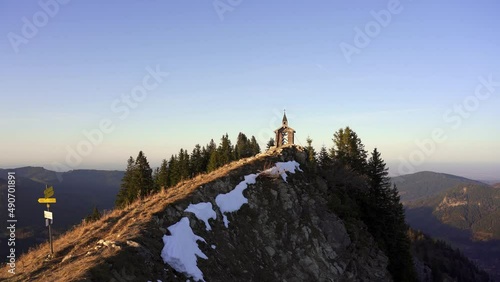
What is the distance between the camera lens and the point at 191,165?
57.1 metres

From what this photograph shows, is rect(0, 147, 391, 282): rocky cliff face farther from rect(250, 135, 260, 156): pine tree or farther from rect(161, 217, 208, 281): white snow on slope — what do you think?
rect(250, 135, 260, 156): pine tree

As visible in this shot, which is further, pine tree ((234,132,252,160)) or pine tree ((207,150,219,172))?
pine tree ((234,132,252,160))

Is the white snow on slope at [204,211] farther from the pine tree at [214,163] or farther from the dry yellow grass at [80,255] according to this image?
the pine tree at [214,163]

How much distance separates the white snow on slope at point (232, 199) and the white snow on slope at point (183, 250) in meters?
4.00

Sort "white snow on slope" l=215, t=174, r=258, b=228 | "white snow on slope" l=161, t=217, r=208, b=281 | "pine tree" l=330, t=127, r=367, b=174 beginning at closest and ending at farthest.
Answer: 1. "white snow on slope" l=161, t=217, r=208, b=281
2. "white snow on slope" l=215, t=174, r=258, b=228
3. "pine tree" l=330, t=127, r=367, b=174

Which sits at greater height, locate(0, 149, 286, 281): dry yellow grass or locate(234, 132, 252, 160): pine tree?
locate(234, 132, 252, 160): pine tree

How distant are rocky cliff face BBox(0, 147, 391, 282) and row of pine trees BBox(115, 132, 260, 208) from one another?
21.5 m

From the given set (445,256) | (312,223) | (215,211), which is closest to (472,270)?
(445,256)

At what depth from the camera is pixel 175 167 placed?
177 feet

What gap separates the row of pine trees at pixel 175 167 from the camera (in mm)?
50000

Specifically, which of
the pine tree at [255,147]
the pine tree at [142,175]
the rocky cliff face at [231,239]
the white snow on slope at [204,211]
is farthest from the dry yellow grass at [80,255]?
the pine tree at [255,147]

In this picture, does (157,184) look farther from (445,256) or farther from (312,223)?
(445,256)

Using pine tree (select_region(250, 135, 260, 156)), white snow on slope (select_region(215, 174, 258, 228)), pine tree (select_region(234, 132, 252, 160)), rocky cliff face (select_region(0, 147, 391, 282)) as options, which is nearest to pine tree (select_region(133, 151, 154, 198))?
pine tree (select_region(234, 132, 252, 160))

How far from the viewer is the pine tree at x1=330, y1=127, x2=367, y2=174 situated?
43688 mm
